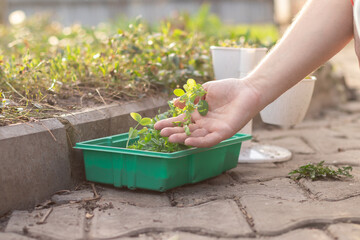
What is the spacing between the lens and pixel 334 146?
286cm

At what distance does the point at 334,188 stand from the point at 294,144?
0.99 metres

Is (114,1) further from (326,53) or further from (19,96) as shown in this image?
(326,53)

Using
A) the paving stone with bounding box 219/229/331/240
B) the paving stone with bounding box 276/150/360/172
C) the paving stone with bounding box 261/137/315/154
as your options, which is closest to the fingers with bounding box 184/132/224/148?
the paving stone with bounding box 219/229/331/240

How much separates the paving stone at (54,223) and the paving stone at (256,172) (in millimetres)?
784

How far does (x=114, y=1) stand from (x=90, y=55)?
18.2 ft

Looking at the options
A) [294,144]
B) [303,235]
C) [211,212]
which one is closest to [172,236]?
[211,212]

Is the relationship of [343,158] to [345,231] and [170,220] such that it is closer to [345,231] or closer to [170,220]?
[345,231]

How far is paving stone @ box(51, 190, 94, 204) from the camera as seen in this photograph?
6.18 feet

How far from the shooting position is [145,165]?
191 centimetres

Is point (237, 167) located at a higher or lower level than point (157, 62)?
lower

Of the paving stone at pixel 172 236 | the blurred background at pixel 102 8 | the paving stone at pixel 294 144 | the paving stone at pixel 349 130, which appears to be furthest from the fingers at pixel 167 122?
the blurred background at pixel 102 8

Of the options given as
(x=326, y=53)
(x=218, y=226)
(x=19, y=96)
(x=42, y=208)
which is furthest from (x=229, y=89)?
(x=19, y=96)

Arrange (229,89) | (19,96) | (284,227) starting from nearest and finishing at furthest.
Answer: (284,227) → (229,89) → (19,96)

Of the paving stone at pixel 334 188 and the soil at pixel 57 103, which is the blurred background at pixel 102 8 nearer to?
the soil at pixel 57 103
